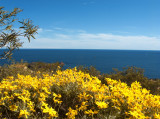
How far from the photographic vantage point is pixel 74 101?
10.7 feet

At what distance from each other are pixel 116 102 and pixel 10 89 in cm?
229

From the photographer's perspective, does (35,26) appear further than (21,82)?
Yes

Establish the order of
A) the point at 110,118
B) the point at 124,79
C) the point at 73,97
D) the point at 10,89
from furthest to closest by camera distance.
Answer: the point at 124,79
the point at 73,97
the point at 10,89
the point at 110,118

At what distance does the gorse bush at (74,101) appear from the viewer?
8.60ft

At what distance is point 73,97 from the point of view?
3.37 m

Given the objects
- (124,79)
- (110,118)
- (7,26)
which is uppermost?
(7,26)

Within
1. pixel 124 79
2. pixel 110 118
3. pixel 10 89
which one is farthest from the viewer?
pixel 124 79

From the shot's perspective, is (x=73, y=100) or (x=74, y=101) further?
(x=74, y=101)

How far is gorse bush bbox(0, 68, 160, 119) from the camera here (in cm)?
262

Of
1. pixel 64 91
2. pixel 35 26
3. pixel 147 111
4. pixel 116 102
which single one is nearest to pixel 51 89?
pixel 64 91

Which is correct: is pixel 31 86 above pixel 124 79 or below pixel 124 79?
above

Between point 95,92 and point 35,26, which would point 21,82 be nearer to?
point 95,92

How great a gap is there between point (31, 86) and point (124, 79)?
9.22 metres

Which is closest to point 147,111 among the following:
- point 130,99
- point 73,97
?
point 130,99
